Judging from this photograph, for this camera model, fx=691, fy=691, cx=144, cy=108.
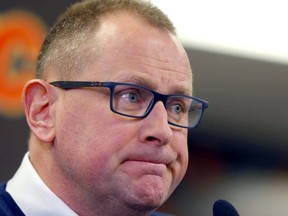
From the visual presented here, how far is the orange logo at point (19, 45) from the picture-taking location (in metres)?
1.98

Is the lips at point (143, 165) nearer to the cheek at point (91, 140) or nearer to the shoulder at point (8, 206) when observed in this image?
the cheek at point (91, 140)

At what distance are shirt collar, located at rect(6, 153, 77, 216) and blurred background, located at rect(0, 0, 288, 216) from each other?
101 centimetres

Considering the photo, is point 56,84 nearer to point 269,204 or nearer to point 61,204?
point 61,204

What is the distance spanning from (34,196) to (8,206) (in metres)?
0.05

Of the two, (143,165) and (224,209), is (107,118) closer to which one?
(143,165)

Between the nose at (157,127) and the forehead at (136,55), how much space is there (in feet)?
0.15

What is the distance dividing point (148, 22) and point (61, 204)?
35 cm

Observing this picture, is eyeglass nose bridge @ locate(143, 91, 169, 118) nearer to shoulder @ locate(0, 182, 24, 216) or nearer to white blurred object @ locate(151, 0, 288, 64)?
shoulder @ locate(0, 182, 24, 216)

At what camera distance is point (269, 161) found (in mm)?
2334

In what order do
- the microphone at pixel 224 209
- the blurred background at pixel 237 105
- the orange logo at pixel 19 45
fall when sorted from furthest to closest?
the blurred background at pixel 237 105
the orange logo at pixel 19 45
the microphone at pixel 224 209

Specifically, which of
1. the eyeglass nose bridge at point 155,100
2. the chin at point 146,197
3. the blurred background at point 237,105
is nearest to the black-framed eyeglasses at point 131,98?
the eyeglass nose bridge at point 155,100

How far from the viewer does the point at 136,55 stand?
1.17 m

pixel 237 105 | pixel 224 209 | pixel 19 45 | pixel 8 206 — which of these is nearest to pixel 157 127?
pixel 224 209

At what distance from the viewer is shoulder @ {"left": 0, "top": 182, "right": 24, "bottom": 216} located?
116cm
